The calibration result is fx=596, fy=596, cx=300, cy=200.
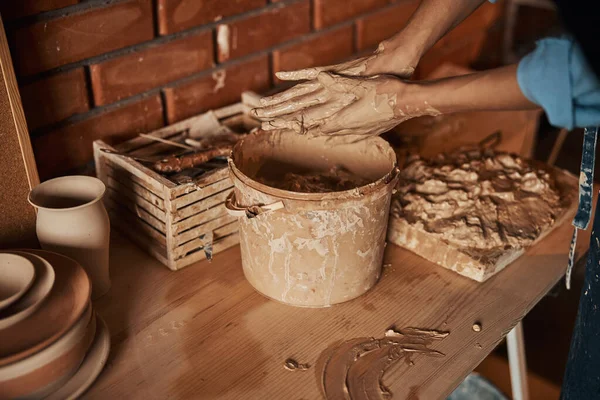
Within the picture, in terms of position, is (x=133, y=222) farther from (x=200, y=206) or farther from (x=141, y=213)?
(x=200, y=206)

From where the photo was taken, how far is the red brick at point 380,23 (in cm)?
204

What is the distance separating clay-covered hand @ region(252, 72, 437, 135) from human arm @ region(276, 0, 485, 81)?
54 mm

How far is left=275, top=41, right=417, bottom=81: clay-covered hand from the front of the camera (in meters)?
1.24

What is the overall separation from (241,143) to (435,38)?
47 centimetres

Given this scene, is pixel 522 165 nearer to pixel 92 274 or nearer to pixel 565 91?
pixel 565 91

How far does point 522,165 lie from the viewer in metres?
1.61

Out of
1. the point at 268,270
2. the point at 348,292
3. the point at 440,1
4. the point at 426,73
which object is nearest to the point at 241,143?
the point at 268,270

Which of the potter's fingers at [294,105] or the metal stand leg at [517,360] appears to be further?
the metal stand leg at [517,360]

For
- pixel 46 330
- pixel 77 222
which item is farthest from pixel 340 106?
pixel 46 330

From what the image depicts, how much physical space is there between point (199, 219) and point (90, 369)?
40 centimetres

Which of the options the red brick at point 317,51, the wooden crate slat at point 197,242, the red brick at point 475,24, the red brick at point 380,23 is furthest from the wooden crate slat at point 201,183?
the red brick at point 475,24

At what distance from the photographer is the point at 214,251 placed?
1.41 m

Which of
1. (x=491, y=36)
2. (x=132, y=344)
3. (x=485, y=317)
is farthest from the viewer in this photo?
(x=491, y=36)

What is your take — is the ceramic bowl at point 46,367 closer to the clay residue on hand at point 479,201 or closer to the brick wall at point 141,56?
the brick wall at point 141,56
